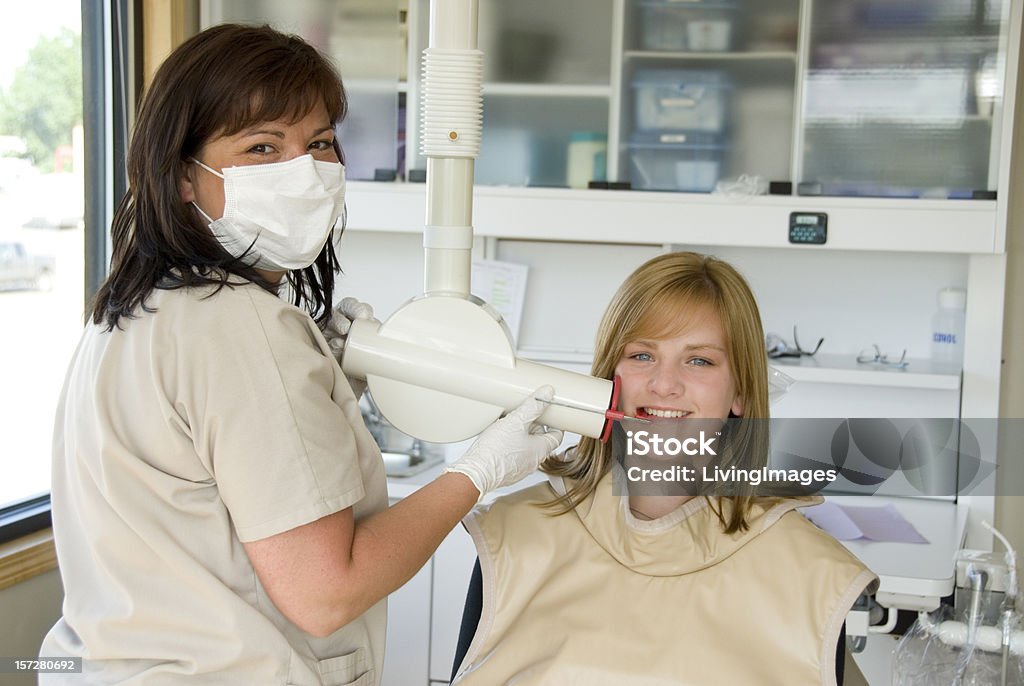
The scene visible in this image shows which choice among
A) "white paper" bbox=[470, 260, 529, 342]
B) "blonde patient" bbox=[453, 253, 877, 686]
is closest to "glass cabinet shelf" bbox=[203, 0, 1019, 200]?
"white paper" bbox=[470, 260, 529, 342]

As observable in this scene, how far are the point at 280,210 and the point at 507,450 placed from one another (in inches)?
15.0

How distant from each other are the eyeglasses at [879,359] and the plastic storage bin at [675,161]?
0.65m

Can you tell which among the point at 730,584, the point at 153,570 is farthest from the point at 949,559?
the point at 153,570

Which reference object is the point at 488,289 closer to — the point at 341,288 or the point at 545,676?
the point at 341,288

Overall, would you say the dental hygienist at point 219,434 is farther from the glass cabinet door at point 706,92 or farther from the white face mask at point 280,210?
the glass cabinet door at point 706,92

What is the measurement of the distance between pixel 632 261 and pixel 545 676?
178cm

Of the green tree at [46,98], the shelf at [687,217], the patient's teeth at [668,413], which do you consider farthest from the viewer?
the shelf at [687,217]

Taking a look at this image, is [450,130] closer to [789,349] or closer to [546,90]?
[546,90]

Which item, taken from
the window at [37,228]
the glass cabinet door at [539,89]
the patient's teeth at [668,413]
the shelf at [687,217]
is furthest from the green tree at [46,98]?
the patient's teeth at [668,413]

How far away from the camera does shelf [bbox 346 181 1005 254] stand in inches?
101

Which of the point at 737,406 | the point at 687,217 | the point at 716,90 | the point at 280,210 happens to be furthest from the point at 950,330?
the point at 280,210

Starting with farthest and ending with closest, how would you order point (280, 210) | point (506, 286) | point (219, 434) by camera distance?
point (506, 286)
point (280, 210)
point (219, 434)

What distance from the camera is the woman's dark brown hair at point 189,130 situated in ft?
3.62

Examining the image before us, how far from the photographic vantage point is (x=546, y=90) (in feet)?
9.30
